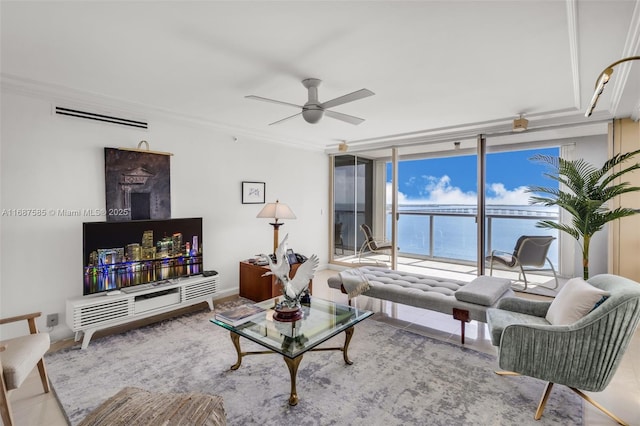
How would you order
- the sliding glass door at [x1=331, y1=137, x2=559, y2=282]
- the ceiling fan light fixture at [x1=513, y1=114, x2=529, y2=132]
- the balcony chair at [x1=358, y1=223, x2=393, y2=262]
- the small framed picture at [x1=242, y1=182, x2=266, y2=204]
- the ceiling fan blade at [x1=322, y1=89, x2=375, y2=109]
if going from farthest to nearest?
the balcony chair at [x1=358, y1=223, x2=393, y2=262]
the sliding glass door at [x1=331, y1=137, x2=559, y2=282]
the small framed picture at [x1=242, y1=182, x2=266, y2=204]
the ceiling fan light fixture at [x1=513, y1=114, x2=529, y2=132]
the ceiling fan blade at [x1=322, y1=89, x2=375, y2=109]

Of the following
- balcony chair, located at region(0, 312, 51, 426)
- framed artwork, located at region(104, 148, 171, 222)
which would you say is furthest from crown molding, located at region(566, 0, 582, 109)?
framed artwork, located at region(104, 148, 171, 222)

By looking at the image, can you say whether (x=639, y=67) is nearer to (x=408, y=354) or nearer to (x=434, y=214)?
(x=408, y=354)

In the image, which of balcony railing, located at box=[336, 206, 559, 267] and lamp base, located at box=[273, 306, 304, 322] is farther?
balcony railing, located at box=[336, 206, 559, 267]

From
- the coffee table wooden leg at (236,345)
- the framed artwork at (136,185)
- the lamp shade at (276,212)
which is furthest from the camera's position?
the lamp shade at (276,212)

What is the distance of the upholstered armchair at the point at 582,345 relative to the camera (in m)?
1.76

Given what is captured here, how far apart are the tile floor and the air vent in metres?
2.26

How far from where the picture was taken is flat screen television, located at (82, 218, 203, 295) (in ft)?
10.0

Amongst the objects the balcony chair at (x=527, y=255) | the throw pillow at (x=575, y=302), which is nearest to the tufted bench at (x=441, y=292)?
the throw pillow at (x=575, y=302)

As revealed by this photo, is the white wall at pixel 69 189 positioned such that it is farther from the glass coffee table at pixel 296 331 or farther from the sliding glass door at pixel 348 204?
the sliding glass door at pixel 348 204

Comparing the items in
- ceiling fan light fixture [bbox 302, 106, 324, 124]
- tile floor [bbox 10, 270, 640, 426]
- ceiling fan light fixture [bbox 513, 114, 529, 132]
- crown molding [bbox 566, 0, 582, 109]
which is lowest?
tile floor [bbox 10, 270, 640, 426]

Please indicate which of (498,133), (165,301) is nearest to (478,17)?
(498,133)

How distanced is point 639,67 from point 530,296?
3.06 meters

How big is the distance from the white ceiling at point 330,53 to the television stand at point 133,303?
200 cm

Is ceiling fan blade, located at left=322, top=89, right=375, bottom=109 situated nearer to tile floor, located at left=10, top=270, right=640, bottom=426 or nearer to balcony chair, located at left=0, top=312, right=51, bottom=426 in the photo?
tile floor, located at left=10, top=270, right=640, bottom=426
